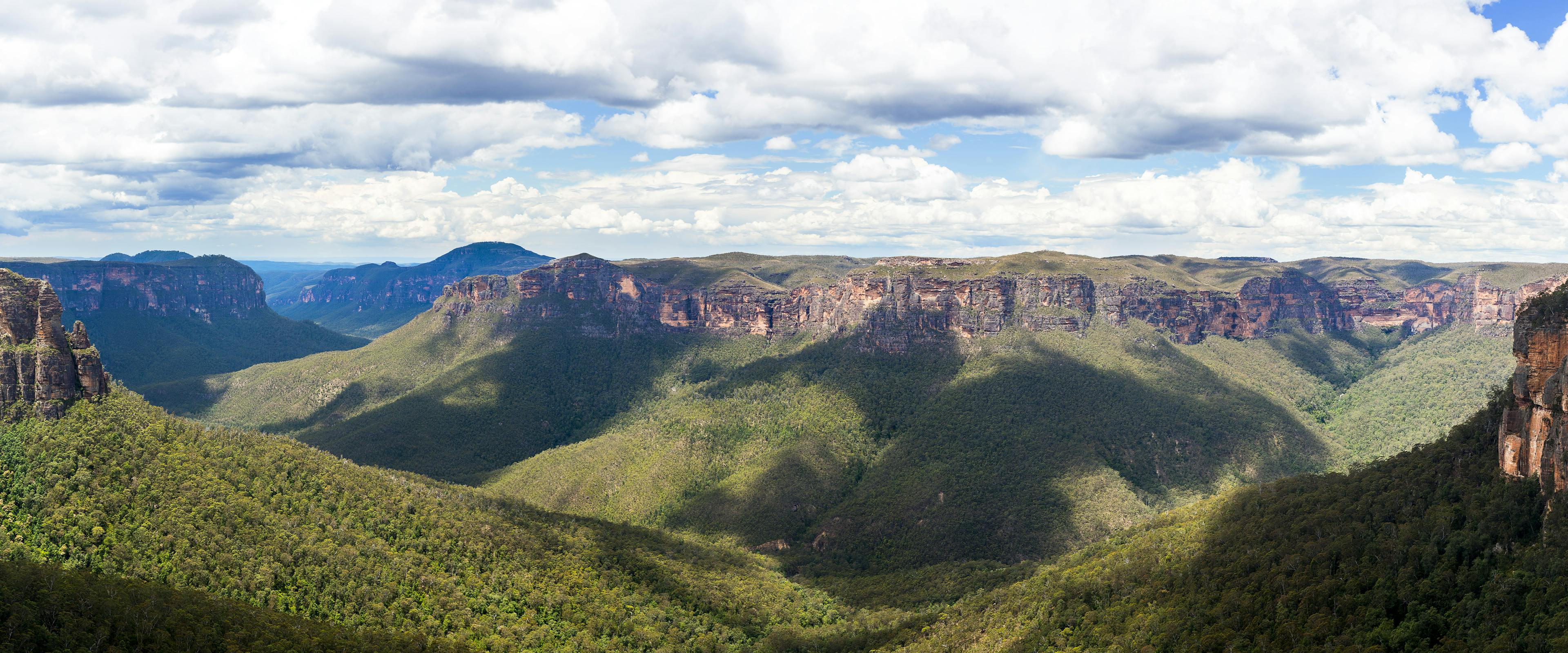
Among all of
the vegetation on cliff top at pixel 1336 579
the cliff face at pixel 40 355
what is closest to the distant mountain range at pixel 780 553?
the vegetation on cliff top at pixel 1336 579

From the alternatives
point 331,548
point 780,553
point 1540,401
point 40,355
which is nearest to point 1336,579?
point 1540,401

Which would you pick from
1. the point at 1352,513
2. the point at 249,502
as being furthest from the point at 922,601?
the point at 249,502

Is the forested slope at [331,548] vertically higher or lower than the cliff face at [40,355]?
lower

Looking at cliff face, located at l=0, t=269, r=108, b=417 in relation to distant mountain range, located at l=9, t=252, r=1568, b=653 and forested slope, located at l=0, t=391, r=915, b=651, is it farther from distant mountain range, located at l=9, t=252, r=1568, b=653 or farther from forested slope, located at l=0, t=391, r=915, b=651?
forested slope, located at l=0, t=391, r=915, b=651

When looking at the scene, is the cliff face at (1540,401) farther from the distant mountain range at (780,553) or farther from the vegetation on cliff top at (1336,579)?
the vegetation on cliff top at (1336,579)

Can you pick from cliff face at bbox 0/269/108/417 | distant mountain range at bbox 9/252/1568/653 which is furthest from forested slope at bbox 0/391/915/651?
cliff face at bbox 0/269/108/417

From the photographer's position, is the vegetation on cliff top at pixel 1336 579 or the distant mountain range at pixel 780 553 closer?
the vegetation on cliff top at pixel 1336 579

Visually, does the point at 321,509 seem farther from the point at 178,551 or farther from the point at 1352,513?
the point at 1352,513
